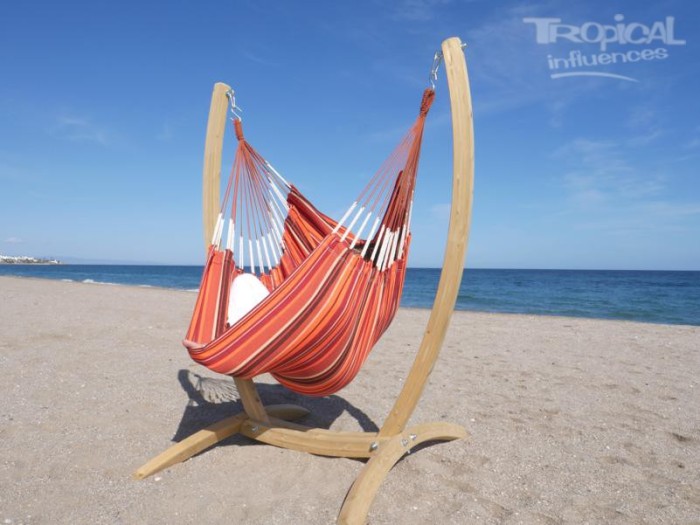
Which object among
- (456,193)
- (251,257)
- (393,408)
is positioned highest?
(456,193)

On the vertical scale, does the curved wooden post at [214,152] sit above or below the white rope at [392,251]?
above

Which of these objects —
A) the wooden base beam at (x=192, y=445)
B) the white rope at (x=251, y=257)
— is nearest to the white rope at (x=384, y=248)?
the white rope at (x=251, y=257)

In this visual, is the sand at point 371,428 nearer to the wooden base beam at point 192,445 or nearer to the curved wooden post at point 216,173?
the wooden base beam at point 192,445

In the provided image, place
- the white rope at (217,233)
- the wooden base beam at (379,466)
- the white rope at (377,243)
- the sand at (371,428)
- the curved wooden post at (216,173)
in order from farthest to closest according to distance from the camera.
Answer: the curved wooden post at (216,173)
the white rope at (217,233)
the white rope at (377,243)
the sand at (371,428)
the wooden base beam at (379,466)

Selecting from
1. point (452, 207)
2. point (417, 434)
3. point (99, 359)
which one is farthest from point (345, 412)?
point (99, 359)

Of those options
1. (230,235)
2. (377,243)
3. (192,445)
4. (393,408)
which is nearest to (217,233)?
(230,235)

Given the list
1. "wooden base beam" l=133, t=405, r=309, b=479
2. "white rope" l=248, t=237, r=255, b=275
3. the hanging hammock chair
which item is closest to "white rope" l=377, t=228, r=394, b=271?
the hanging hammock chair

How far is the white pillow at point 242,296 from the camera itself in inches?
95.5

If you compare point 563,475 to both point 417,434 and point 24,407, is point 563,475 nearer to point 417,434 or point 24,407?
point 417,434

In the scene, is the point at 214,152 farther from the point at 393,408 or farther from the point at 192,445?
the point at 393,408

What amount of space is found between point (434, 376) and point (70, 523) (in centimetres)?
252

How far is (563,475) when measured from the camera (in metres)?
2.09

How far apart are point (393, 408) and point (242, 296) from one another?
2.93ft

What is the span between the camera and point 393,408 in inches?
81.2
